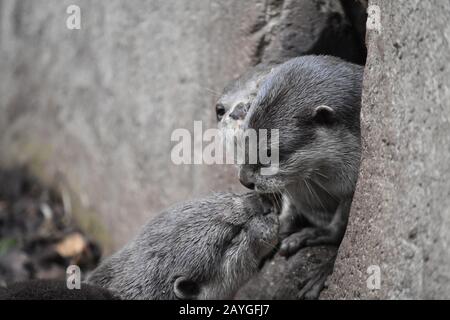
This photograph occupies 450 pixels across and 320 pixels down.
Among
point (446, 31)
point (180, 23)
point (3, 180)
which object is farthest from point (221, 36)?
point (3, 180)

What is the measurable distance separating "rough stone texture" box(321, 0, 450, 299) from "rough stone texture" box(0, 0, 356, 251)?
3.87 feet

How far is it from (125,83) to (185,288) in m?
2.05

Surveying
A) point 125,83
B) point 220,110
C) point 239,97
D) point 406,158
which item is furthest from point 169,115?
point 406,158

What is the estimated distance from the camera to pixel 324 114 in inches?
137

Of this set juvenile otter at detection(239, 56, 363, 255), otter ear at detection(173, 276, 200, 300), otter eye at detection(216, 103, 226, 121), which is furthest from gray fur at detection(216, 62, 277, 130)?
otter ear at detection(173, 276, 200, 300)

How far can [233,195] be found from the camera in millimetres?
3699

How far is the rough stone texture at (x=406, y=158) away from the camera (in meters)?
2.47

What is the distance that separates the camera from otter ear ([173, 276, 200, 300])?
3533 millimetres

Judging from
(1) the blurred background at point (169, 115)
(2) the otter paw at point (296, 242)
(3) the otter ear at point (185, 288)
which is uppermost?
(1) the blurred background at point (169, 115)

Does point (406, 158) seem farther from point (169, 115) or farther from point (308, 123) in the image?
point (169, 115)

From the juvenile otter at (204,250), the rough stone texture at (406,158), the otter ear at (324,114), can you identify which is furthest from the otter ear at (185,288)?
the otter ear at (324,114)

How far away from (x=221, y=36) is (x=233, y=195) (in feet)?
3.64

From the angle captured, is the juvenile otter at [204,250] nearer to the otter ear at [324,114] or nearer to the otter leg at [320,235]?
the otter leg at [320,235]

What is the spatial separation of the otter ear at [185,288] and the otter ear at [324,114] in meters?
0.98
